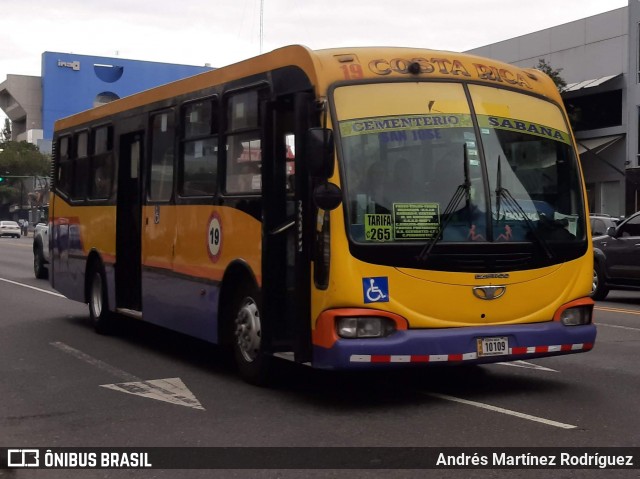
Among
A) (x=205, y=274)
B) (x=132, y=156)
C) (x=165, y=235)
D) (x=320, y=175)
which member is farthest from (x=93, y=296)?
(x=320, y=175)

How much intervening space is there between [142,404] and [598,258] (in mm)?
12064

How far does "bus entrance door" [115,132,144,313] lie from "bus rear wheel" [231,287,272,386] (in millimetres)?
3346

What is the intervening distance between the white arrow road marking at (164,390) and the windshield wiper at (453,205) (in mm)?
2163

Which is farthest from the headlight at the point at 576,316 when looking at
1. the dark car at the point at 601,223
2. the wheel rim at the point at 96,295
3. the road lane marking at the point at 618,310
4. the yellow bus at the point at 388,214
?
the dark car at the point at 601,223

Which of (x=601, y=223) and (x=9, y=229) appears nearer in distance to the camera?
(x=601, y=223)

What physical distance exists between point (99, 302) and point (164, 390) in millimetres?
4503

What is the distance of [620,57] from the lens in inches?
1517

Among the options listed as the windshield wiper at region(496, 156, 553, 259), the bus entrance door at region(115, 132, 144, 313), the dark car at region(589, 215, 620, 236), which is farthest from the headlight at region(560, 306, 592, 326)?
the dark car at region(589, 215, 620, 236)

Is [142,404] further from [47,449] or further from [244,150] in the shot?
[244,150]

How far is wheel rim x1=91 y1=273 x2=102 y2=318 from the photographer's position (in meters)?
13.1

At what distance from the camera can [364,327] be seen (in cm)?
764

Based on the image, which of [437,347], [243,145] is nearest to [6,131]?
[243,145]

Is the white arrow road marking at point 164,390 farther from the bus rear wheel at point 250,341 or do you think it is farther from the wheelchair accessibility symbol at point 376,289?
the wheelchair accessibility symbol at point 376,289

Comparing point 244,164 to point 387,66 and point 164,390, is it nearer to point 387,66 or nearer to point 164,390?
point 387,66
